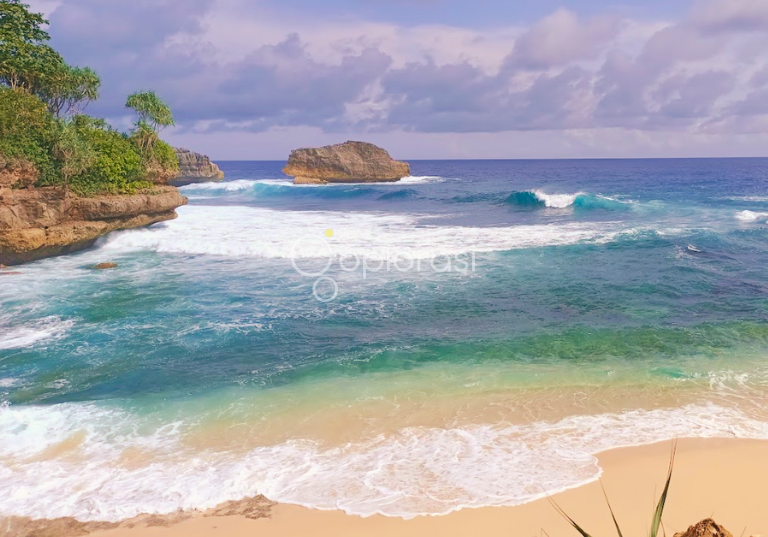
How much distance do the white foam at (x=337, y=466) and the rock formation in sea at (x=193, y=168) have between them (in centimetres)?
7297

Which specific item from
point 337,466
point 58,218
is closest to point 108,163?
point 58,218

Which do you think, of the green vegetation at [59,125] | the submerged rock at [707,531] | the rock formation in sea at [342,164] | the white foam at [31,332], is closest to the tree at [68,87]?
the green vegetation at [59,125]

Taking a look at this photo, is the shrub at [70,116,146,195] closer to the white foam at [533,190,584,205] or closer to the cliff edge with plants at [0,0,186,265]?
the cliff edge with plants at [0,0,186,265]

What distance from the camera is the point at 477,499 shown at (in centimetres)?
607

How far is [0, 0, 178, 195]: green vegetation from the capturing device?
18.7 metres

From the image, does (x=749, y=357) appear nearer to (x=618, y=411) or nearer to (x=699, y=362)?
(x=699, y=362)

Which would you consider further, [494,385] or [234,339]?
[234,339]

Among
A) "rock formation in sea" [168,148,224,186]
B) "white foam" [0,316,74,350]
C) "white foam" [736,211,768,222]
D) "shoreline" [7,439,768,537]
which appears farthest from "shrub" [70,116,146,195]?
"rock formation in sea" [168,148,224,186]

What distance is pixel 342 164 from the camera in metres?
70.6

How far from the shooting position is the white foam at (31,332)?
451 inches

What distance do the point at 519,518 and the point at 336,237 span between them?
19.8m

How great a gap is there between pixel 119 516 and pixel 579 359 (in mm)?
7928

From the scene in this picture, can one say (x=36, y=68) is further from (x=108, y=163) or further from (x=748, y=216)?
(x=748, y=216)

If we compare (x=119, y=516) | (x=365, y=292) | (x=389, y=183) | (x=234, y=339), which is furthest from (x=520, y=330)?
(x=389, y=183)
